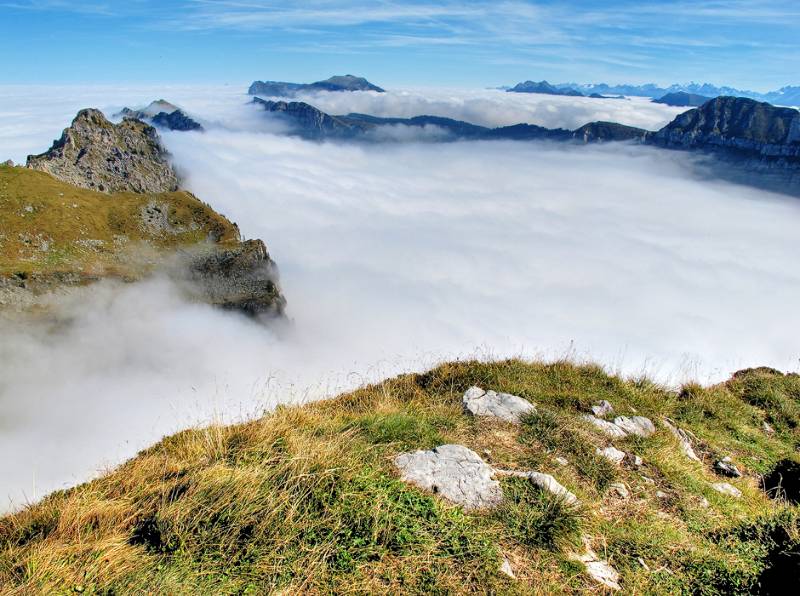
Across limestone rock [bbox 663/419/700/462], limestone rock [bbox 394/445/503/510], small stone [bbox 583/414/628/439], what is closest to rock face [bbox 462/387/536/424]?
small stone [bbox 583/414/628/439]

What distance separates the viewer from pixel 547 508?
20.7 feet

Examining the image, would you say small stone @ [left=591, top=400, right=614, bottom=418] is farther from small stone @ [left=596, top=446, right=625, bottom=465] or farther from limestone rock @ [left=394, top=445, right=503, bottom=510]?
limestone rock @ [left=394, top=445, right=503, bottom=510]

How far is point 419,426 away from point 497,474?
1762 millimetres

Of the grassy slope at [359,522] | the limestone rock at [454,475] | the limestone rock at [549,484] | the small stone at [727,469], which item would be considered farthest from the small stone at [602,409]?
the limestone rock at [454,475]

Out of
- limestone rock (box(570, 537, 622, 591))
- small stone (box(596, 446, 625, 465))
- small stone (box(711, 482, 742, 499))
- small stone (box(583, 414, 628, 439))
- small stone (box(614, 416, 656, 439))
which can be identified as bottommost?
small stone (box(711, 482, 742, 499))

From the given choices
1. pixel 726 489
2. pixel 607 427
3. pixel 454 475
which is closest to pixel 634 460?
pixel 607 427

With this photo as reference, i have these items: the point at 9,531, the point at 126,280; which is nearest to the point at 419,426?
the point at 9,531

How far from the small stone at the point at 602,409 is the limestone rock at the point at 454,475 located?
4.58 m

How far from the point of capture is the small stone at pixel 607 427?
9602 mm

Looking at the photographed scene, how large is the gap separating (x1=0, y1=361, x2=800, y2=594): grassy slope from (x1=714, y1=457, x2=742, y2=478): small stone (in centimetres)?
44

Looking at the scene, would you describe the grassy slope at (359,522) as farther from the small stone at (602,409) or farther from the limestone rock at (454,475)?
the small stone at (602,409)

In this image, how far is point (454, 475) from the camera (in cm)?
702

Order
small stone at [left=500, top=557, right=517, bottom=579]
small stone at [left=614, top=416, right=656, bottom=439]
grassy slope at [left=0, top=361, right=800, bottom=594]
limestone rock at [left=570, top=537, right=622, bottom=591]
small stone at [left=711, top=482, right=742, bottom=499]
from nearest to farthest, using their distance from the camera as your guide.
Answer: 1. grassy slope at [left=0, top=361, right=800, bottom=594]
2. small stone at [left=500, top=557, right=517, bottom=579]
3. limestone rock at [left=570, top=537, right=622, bottom=591]
4. small stone at [left=711, top=482, right=742, bottom=499]
5. small stone at [left=614, top=416, right=656, bottom=439]

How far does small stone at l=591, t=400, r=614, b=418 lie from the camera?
1077 centimetres
